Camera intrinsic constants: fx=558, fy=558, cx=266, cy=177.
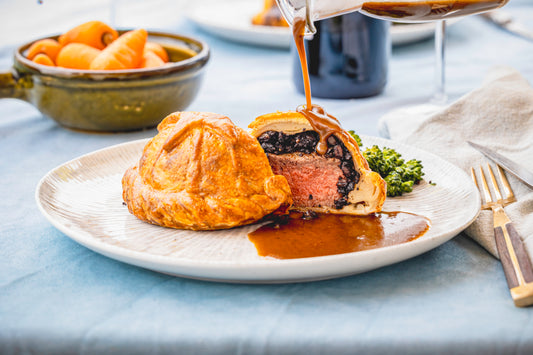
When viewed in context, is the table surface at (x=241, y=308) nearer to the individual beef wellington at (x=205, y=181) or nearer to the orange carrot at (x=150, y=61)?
the individual beef wellington at (x=205, y=181)

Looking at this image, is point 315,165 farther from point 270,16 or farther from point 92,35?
point 270,16

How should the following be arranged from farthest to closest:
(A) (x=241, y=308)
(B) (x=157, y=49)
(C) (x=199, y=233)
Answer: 1. (B) (x=157, y=49)
2. (C) (x=199, y=233)
3. (A) (x=241, y=308)

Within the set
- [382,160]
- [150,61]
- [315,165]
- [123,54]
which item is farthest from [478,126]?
[123,54]

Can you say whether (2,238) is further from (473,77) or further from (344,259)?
(473,77)

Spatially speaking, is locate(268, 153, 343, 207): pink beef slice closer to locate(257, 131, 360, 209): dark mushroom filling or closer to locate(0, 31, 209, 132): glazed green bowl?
locate(257, 131, 360, 209): dark mushroom filling

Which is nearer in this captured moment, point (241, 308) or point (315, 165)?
point (241, 308)

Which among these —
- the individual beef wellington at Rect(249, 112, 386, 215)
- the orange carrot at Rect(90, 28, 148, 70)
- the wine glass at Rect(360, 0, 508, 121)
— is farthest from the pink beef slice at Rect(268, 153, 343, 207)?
the orange carrot at Rect(90, 28, 148, 70)

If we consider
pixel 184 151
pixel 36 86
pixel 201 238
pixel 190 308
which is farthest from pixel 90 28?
pixel 190 308
